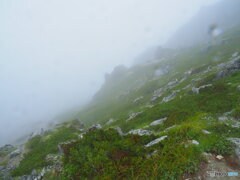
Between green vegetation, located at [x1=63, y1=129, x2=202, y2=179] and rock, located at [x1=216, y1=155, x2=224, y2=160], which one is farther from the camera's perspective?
rock, located at [x1=216, y1=155, x2=224, y2=160]

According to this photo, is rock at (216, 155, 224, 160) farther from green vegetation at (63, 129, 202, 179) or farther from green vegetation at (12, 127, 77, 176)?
green vegetation at (12, 127, 77, 176)

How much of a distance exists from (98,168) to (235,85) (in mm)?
22033

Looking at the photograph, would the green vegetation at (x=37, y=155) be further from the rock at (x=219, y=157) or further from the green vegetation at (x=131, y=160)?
the rock at (x=219, y=157)

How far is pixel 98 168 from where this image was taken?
320 inches

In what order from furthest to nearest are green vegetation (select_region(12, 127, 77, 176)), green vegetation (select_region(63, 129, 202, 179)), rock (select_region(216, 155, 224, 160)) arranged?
1. green vegetation (select_region(12, 127, 77, 176))
2. rock (select_region(216, 155, 224, 160))
3. green vegetation (select_region(63, 129, 202, 179))

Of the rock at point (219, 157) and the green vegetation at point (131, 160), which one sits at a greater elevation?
the green vegetation at point (131, 160)

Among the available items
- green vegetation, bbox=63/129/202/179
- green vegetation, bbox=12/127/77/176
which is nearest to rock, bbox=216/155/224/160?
green vegetation, bbox=63/129/202/179

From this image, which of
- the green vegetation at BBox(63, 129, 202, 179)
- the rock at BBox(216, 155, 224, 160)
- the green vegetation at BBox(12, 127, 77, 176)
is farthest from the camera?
the green vegetation at BBox(12, 127, 77, 176)

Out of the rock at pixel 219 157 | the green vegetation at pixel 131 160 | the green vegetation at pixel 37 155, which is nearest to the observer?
the green vegetation at pixel 131 160

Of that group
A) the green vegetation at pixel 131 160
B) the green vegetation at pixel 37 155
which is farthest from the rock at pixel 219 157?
the green vegetation at pixel 37 155

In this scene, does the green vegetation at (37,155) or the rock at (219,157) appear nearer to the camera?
the rock at (219,157)

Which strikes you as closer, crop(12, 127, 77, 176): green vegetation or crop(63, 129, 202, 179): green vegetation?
crop(63, 129, 202, 179): green vegetation

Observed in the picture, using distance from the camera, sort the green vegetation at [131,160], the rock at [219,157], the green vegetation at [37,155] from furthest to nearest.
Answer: the green vegetation at [37,155] → the rock at [219,157] → the green vegetation at [131,160]

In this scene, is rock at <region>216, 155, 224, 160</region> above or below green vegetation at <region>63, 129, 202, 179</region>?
below
